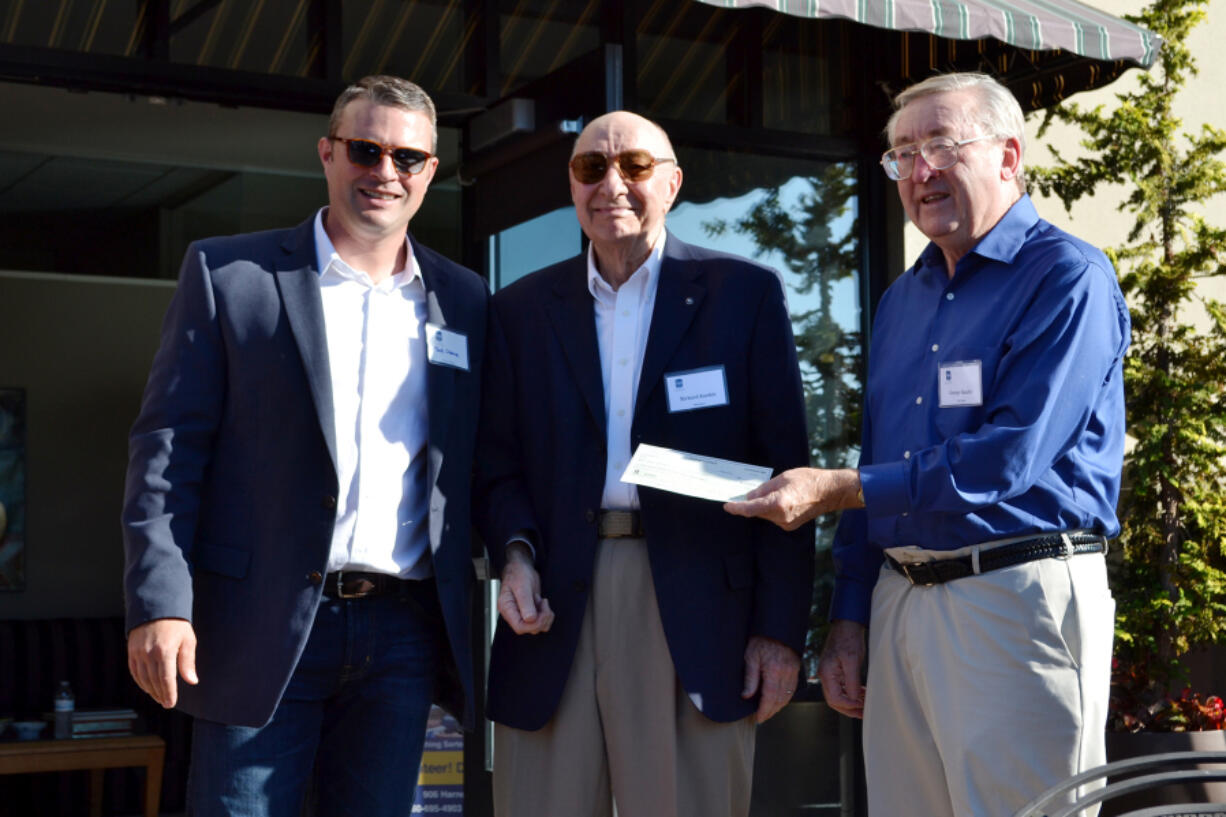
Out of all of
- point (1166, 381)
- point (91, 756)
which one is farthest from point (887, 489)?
point (91, 756)

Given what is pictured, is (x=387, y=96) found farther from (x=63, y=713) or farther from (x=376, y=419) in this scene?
(x=63, y=713)

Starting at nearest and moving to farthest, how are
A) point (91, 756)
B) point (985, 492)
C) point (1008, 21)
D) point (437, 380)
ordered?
point (985, 492), point (437, 380), point (1008, 21), point (91, 756)

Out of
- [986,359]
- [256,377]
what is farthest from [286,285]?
[986,359]

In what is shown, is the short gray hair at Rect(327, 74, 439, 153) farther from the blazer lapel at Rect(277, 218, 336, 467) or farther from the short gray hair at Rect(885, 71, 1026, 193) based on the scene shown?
the short gray hair at Rect(885, 71, 1026, 193)

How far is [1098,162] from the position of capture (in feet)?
→ 17.7

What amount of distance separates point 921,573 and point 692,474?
1.66 feet

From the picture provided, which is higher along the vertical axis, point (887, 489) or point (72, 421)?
point (72, 421)

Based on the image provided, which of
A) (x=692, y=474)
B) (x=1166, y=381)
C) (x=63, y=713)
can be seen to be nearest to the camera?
(x=692, y=474)

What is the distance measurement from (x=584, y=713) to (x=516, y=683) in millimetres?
162

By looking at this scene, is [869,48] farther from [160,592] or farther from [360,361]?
[160,592]

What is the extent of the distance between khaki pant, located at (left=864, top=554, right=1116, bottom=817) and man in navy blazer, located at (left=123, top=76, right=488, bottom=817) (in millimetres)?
971

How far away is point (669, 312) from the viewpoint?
308 centimetres

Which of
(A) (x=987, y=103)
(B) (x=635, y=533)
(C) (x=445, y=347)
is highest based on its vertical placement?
(A) (x=987, y=103)

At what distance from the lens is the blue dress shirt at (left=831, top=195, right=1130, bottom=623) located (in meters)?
2.59
